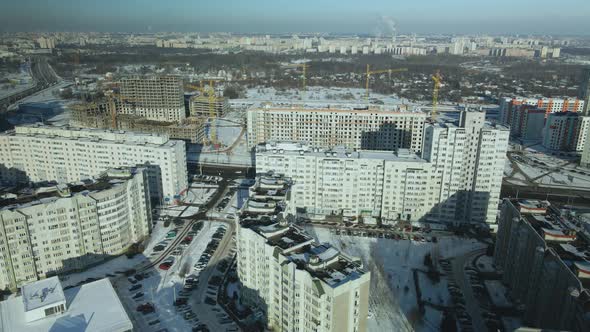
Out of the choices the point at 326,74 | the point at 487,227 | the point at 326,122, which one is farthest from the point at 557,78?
the point at 487,227

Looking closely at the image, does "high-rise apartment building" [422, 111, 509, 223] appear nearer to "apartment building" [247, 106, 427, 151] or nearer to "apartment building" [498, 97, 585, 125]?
"apartment building" [247, 106, 427, 151]

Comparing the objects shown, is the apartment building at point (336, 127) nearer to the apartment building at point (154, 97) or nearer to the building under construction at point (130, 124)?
the building under construction at point (130, 124)

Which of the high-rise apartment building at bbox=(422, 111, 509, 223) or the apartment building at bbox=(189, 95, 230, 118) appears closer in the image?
the high-rise apartment building at bbox=(422, 111, 509, 223)

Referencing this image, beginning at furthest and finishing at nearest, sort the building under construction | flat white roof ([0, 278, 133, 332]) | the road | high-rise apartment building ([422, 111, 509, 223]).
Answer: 1. the building under construction
2. high-rise apartment building ([422, 111, 509, 223])
3. the road
4. flat white roof ([0, 278, 133, 332])

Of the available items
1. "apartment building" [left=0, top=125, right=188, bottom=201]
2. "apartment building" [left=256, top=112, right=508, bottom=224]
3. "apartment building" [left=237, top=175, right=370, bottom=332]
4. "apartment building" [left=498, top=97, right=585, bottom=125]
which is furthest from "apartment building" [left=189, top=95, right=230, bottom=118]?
"apartment building" [left=498, top=97, right=585, bottom=125]

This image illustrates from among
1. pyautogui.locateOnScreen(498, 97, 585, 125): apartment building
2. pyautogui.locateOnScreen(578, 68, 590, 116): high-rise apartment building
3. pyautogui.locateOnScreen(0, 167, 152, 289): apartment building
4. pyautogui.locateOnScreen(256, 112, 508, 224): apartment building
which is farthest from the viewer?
pyautogui.locateOnScreen(498, 97, 585, 125): apartment building

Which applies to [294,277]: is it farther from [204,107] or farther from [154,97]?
[204,107]

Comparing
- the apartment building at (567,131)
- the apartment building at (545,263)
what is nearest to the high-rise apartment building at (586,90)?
the apartment building at (567,131)
